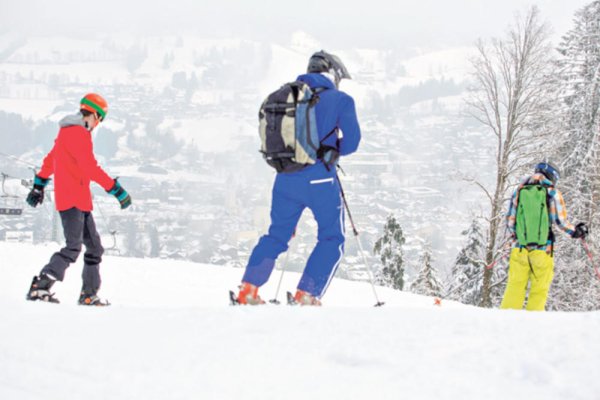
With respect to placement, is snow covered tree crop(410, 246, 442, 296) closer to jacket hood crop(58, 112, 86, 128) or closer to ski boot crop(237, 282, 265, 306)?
ski boot crop(237, 282, 265, 306)

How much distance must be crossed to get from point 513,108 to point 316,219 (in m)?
13.7

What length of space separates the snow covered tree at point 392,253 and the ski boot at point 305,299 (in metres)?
28.0

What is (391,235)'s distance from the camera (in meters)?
32.3

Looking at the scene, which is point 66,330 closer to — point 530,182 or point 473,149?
point 530,182

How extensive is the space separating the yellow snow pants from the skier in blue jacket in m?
2.80

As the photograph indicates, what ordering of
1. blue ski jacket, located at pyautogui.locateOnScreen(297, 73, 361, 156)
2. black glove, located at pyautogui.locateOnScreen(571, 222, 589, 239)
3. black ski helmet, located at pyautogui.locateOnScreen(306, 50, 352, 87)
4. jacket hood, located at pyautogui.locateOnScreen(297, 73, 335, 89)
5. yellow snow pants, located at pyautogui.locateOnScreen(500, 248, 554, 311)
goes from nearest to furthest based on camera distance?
blue ski jacket, located at pyautogui.locateOnScreen(297, 73, 361, 156) → jacket hood, located at pyautogui.locateOnScreen(297, 73, 335, 89) → black ski helmet, located at pyautogui.locateOnScreen(306, 50, 352, 87) → black glove, located at pyautogui.locateOnScreen(571, 222, 589, 239) → yellow snow pants, located at pyautogui.locateOnScreen(500, 248, 554, 311)

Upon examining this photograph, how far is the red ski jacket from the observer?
4.90 metres

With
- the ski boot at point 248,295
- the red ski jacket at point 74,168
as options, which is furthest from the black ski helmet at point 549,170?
the red ski jacket at point 74,168

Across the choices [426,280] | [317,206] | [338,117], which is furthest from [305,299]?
[426,280]

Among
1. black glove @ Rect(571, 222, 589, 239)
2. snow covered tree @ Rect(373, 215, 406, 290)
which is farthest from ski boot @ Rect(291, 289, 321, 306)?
snow covered tree @ Rect(373, 215, 406, 290)

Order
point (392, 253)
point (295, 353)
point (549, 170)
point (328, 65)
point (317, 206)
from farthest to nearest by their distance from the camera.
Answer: point (392, 253) < point (549, 170) < point (328, 65) < point (317, 206) < point (295, 353)

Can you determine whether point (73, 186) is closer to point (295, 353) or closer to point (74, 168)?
point (74, 168)

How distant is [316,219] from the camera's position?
14.6 feet

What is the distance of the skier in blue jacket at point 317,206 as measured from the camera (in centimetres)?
436
